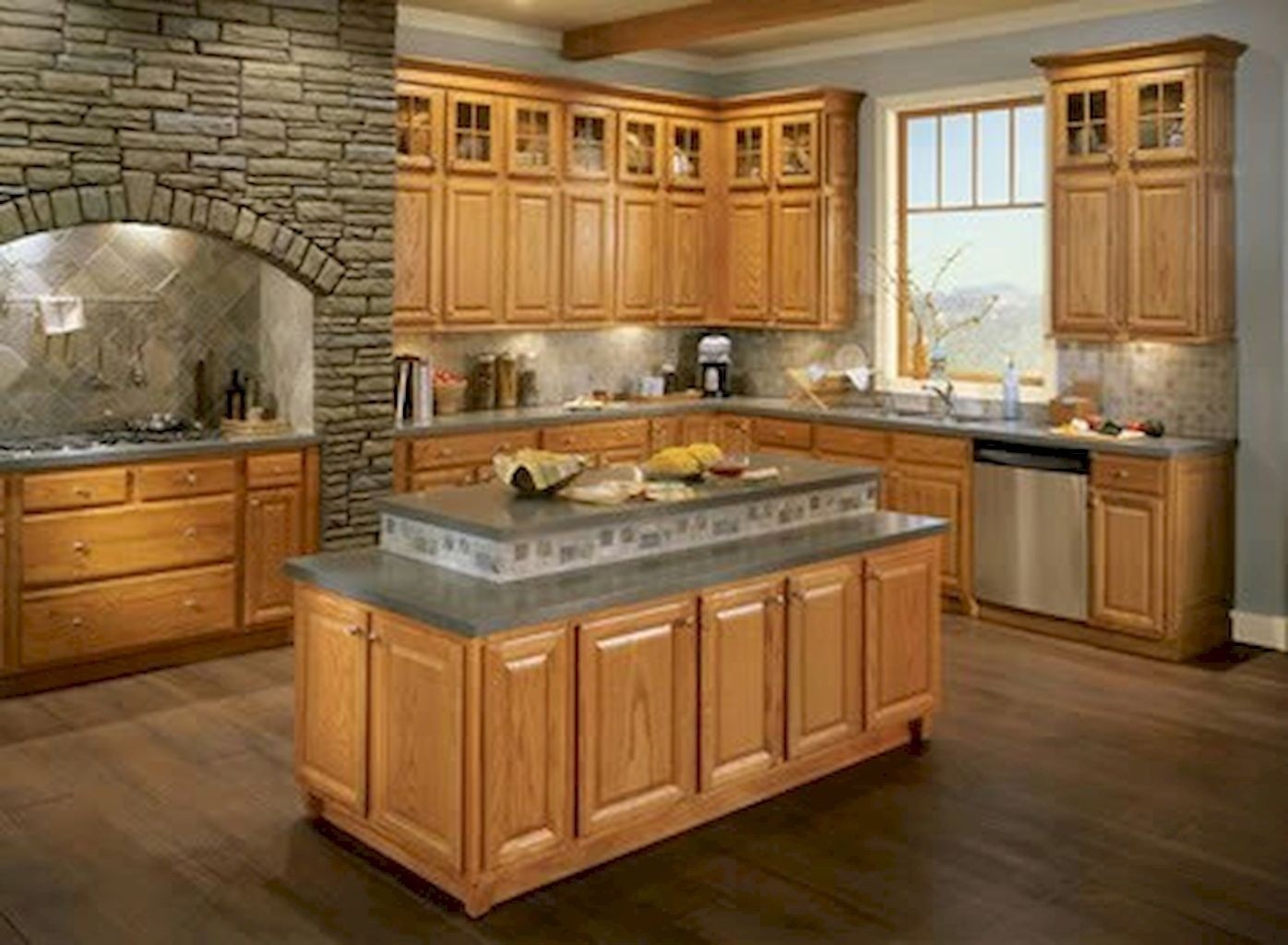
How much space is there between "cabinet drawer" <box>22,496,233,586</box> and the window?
4.11 metres

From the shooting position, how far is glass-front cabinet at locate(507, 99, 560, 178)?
7680mm

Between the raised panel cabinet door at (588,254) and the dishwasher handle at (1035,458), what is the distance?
247 cm

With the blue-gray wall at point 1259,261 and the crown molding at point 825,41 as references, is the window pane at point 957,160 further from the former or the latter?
the blue-gray wall at point 1259,261

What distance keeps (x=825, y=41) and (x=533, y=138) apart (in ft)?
6.36

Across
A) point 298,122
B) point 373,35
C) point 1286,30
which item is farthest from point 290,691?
point 1286,30

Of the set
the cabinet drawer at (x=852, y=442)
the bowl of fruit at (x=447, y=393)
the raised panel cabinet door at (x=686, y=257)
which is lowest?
the cabinet drawer at (x=852, y=442)

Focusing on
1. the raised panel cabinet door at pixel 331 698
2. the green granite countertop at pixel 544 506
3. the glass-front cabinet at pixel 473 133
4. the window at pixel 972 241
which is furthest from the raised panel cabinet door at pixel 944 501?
the raised panel cabinet door at pixel 331 698

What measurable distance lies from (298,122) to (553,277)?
6.46ft

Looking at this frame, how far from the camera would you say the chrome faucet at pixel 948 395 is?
25.5 feet

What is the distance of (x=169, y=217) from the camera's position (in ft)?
19.8

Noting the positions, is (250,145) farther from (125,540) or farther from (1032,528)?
(1032,528)

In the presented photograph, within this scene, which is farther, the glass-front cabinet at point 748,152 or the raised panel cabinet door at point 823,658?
the glass-front cabinet at point 748,152

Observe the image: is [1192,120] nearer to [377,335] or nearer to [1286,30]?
[1286,30]

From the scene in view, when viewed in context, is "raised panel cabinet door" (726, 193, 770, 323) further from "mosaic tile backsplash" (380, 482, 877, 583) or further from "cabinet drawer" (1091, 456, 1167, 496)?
"mosaic tile backsplash" (380, 482, 877, 583)
